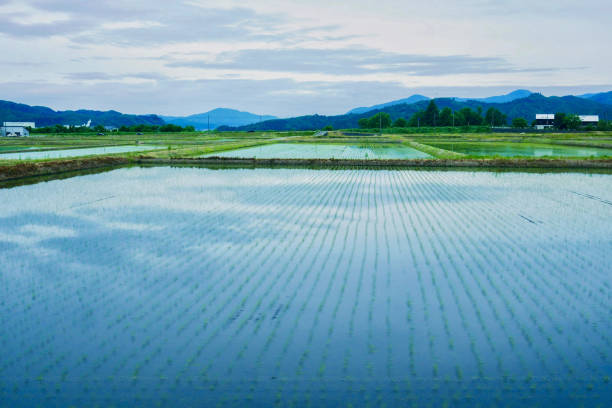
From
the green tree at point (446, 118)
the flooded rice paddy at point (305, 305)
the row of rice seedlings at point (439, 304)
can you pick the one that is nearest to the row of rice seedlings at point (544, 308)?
the flooded rice paddy at point (305, 305)

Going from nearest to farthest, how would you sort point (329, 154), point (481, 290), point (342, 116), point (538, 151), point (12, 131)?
point (481, 290), point (329, 154), point (538, 151), point (12, 131), point (342, 116)

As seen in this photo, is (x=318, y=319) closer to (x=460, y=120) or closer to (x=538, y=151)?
(x=538, y=151)

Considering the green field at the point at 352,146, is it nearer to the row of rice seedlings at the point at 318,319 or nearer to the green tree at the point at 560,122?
the row of rice seedlings at the point at 318,319

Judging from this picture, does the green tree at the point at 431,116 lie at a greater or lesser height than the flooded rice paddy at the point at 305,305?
greater

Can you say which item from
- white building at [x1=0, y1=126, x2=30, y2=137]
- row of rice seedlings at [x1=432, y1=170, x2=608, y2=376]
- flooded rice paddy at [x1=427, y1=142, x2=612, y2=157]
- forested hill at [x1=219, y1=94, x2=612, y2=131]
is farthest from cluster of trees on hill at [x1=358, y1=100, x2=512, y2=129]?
row of rice seedlings at [x1=432, y1=170, x2=608, y2=376]

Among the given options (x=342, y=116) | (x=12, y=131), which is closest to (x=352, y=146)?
(x=12, y=131)
